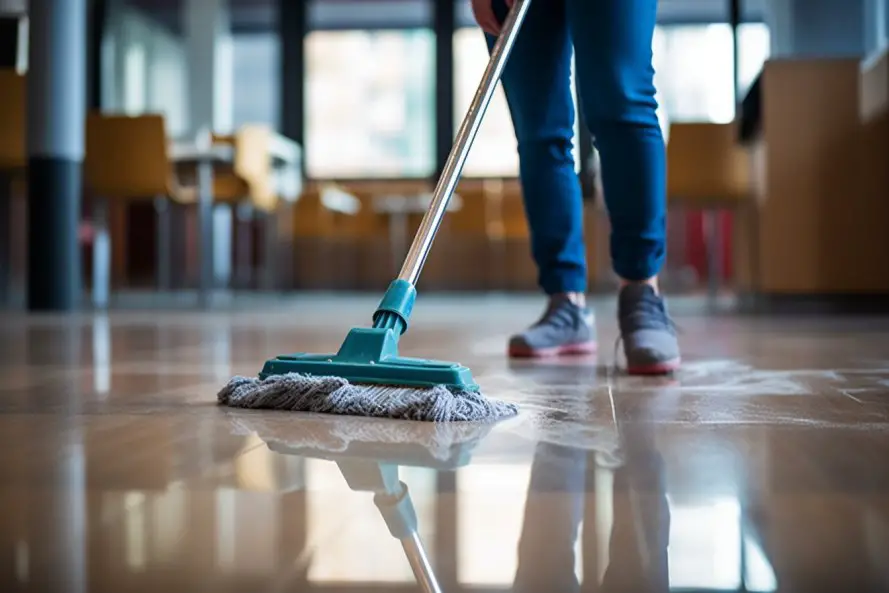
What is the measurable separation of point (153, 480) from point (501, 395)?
496 mm

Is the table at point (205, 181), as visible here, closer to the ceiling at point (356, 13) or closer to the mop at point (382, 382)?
the mop at point (382, 382)

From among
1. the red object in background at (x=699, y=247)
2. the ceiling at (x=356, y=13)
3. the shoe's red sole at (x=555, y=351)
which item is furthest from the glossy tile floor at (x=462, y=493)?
the red object in background at (x=699, y=247)

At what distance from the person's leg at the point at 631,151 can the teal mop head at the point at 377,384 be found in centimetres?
43

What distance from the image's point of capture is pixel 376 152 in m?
8.92

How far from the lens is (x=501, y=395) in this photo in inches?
40.2

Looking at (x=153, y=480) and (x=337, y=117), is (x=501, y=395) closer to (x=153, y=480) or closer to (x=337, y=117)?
(x=153, y=480)

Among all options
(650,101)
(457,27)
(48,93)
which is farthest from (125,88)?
(650,101)

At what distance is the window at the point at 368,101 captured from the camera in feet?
28.6

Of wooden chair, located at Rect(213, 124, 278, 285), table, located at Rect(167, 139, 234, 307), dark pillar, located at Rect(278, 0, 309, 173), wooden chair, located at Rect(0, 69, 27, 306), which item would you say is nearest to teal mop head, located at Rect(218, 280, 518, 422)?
table, located at Rect(167, 139, 234, 307)

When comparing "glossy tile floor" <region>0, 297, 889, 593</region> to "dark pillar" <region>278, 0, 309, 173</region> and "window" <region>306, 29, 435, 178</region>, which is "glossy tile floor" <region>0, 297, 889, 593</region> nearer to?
"dark pillar" <region>278, 0, 309, 173</region>

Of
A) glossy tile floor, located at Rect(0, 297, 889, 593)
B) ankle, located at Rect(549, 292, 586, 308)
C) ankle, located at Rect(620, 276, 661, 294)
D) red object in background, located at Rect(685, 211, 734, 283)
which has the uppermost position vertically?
red object in background, located at Rect(685, 211, 734, 283)

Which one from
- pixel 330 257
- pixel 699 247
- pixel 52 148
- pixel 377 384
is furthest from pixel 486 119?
pixel 377 384

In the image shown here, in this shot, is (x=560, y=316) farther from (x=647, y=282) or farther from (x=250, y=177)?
(x=250, y=177)

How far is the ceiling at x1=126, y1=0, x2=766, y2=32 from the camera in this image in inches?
355
